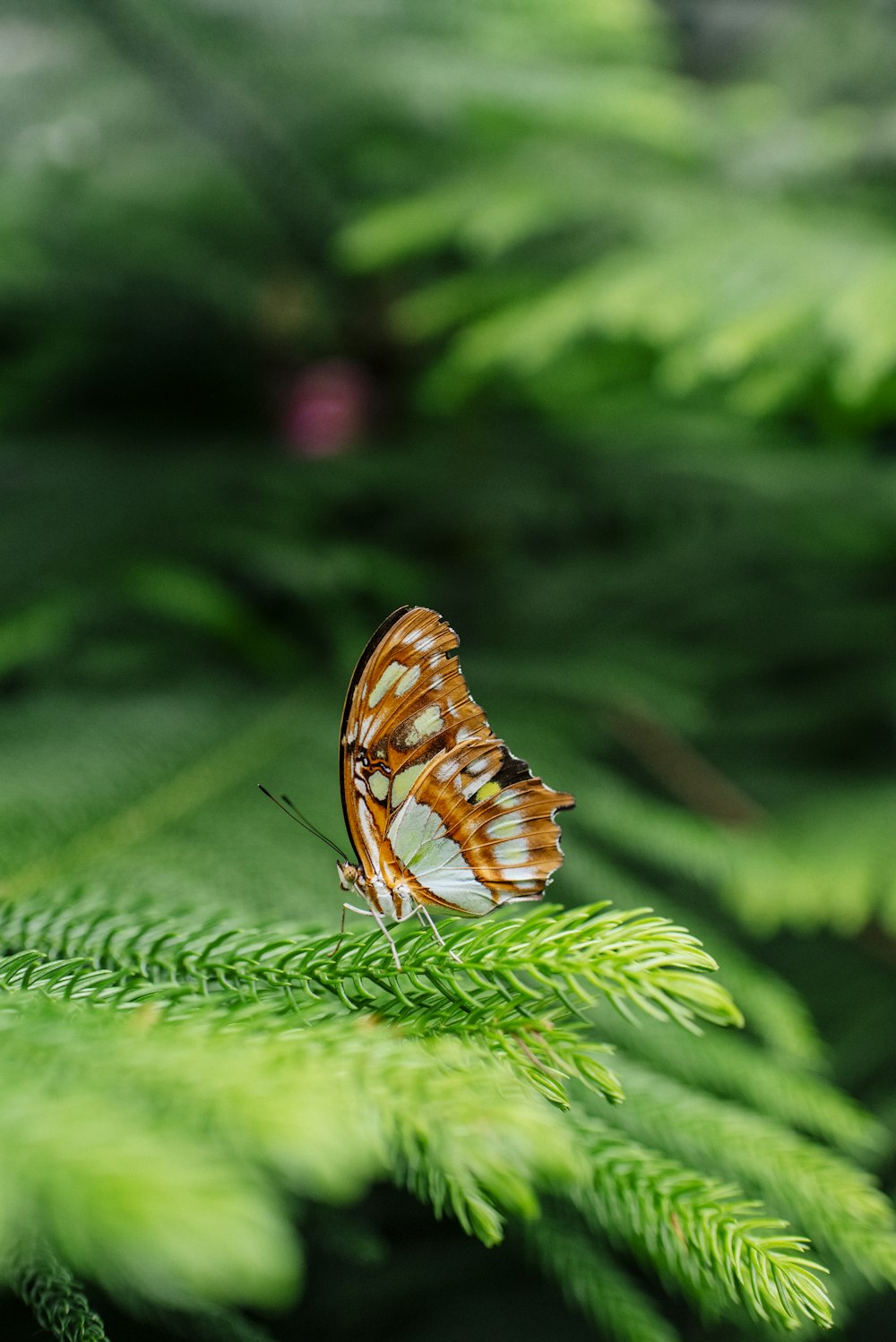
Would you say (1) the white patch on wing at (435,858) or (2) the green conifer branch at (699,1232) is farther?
(1) the white patch on wing at (435,858)

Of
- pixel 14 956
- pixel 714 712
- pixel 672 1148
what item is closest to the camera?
pixel 14 956

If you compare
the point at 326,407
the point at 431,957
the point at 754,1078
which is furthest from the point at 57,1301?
the point at 326,407

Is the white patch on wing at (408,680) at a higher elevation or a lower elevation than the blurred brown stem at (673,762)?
lower

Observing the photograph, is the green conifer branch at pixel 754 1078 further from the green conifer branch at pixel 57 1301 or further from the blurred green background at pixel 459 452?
the green conifer branch at pixel 57 1301

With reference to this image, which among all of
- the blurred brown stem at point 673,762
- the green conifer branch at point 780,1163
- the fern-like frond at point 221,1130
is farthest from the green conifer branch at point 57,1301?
the blurred brown stem at point 673,762

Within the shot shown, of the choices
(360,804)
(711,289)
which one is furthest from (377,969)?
(711,289)

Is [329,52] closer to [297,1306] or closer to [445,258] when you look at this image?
[445,258]

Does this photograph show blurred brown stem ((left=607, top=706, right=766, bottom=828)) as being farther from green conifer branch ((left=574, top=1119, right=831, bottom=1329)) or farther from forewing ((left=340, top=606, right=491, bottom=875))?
green conifer branch ((left=574, top=1119, right=831, bottom=1329))
